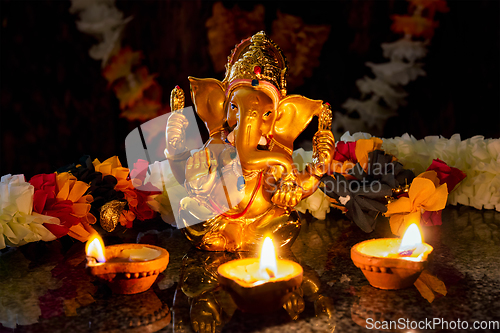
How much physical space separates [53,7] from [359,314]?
1709 millimetres

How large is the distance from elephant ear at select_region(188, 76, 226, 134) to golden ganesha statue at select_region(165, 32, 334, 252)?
1 cm

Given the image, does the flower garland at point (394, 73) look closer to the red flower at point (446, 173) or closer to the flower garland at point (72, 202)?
the red flower at point (446, 173)

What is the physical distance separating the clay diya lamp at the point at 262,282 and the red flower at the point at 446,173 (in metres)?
0.54

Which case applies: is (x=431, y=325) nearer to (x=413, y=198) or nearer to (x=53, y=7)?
(x=413, y=198)

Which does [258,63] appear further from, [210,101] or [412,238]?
[412,238]

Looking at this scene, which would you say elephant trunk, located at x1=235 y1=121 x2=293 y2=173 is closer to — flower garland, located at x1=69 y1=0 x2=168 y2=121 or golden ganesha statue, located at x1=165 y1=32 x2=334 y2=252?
golden ganesha statue, located at x1=165 y1=32 x2=334 y2=252

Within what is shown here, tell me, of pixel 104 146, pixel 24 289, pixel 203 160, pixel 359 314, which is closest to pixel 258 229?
pixel 203 160

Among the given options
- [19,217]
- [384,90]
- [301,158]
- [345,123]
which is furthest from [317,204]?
[384,90]

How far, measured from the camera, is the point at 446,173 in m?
0.92

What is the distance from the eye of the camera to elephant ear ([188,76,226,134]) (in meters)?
0.77

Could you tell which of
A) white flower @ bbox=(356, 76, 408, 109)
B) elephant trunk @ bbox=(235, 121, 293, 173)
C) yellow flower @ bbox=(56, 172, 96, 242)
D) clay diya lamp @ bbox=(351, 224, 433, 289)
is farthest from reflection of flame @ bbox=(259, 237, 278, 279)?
white flower @ bbox=(356, 76, 408, 109)

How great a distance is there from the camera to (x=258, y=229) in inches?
28.8

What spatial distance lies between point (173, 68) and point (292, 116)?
3.77 feet

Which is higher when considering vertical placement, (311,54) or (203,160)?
(311,54)
